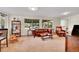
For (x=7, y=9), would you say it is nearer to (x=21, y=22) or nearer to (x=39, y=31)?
(x=21, y=22)

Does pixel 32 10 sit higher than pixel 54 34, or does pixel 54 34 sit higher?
pixel 32 10

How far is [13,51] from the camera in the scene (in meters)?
1.89

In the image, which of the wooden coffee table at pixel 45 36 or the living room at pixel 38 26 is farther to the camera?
the wooden coffee table at pixel 45 36

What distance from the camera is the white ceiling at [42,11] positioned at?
183 centimetres

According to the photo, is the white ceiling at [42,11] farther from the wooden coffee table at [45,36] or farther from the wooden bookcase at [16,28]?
the wooden coffee table at [45,36]

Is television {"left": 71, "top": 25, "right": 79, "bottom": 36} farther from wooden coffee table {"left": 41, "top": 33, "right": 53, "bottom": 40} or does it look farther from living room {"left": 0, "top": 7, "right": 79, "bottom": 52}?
wooden coffee table {"left": 41, "top": 33, "right": 53, "bottom": 40}

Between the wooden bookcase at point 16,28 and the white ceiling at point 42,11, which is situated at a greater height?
the white ceiling at point 42,11

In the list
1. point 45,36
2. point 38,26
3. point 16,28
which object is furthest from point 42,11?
point 16,28

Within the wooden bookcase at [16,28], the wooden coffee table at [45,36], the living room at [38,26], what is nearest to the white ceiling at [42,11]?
the living room at [38,26]

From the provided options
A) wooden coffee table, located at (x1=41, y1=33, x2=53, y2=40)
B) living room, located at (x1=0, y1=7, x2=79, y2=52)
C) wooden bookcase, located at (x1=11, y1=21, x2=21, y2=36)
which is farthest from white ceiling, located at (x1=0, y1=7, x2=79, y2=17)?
wooden coffee table, located at (x1=41, y1=33, x2=53, y2=40)

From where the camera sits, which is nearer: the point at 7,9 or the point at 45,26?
the point at 7,9

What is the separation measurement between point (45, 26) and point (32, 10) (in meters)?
0.40
